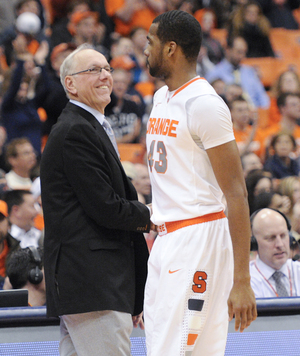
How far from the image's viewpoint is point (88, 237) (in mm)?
2227

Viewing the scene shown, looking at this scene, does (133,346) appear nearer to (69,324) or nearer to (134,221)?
(69,324)

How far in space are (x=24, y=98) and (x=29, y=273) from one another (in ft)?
10.1

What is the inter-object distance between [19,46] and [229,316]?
470 centimetres

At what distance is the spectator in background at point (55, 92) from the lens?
6.20m

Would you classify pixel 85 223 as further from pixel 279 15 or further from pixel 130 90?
pixel 279 15

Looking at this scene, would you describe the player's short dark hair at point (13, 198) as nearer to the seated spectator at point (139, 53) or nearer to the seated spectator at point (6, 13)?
the seated spectator at point (139, 53)

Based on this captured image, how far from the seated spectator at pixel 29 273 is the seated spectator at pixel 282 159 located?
11.9 ft

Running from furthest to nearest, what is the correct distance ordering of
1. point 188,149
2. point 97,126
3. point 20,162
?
point 20,162
point 97,126
point 188,149

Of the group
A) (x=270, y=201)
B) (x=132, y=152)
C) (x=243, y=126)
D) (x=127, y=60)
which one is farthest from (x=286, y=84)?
(x=270, y=201)

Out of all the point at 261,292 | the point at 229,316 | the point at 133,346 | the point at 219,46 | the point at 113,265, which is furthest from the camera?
the point at 219,46

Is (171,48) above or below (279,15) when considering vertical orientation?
below

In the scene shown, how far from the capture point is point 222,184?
6.63 ft

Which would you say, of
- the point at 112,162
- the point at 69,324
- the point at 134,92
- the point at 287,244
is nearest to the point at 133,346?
the point at 69,324

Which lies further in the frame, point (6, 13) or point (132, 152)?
point (6, 13)
